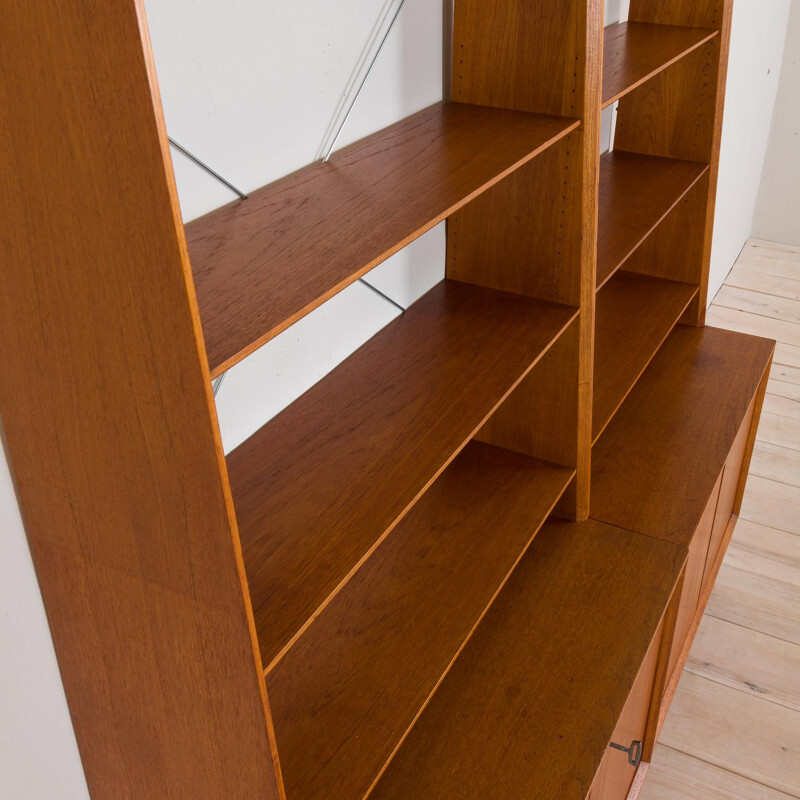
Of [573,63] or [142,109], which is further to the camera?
[573,63]

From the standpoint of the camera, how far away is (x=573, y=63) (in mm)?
1502

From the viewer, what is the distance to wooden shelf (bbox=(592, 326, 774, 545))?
6.48ft

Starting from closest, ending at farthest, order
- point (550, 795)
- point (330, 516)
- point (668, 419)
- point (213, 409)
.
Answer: point (213, 409), point (330, 516), point (550, 795), point (668, 419)

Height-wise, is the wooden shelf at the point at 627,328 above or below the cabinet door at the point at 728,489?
above

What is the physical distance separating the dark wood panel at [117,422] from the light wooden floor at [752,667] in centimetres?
149

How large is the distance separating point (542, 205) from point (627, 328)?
2.53 feet

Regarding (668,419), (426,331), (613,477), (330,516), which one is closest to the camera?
(330,516)

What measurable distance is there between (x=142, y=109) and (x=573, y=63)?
102cm

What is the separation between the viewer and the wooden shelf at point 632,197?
200cm

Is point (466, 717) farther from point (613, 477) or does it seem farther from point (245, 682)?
point (613, 477)

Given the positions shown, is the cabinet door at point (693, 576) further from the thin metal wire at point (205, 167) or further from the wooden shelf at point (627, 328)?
the thin metal wire at point (205, 167)

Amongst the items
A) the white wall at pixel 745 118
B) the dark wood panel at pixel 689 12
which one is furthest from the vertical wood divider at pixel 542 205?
the white wall at pixel 745 118

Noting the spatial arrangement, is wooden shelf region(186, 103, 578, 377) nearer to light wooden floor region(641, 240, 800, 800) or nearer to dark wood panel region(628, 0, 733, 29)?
dark wood panel region(628, 0, 733, 29)

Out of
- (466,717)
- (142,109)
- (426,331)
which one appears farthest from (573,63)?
(466,717)
